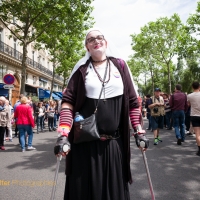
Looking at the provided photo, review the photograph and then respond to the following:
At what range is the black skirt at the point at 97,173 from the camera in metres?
1.91

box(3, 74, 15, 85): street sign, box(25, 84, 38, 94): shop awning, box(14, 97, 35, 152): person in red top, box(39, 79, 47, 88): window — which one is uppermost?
box(39, 79, 47, 88): window

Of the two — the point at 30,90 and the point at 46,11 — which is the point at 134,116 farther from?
the point at 30,90

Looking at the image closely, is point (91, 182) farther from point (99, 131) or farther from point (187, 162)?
point (187, 162)

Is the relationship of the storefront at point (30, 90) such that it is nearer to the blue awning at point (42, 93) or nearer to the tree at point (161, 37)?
the blue awning at point (42, 93)

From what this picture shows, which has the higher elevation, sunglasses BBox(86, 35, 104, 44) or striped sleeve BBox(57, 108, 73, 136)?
sunglasses BBox(86, 35, 104, 44)

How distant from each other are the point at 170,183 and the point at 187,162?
1592 millimetres

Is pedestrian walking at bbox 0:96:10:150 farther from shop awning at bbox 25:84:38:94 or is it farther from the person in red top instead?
shop awning at bbox 25:84:38:94

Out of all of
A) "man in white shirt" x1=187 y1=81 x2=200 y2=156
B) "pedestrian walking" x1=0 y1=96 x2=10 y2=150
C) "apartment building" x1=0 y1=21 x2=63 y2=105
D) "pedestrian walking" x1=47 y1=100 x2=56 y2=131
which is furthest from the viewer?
"apartment building" x1=0 y1=21 x2=63 y2=105

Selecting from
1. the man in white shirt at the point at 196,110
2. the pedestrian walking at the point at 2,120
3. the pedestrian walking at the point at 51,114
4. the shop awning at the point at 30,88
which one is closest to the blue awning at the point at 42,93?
the shop awning at the point at 30,88

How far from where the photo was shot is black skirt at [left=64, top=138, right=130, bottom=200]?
1.91 m

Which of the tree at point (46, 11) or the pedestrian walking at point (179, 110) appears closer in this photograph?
the pedestrian walking at point (179, 110)

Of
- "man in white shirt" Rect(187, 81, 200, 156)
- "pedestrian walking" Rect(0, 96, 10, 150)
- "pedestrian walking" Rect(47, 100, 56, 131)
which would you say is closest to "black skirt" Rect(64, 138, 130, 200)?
"man in white shirt" Rect(187, 81, 200, 156)

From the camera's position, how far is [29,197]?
343 cm

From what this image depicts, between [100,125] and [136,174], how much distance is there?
281 centimetres
